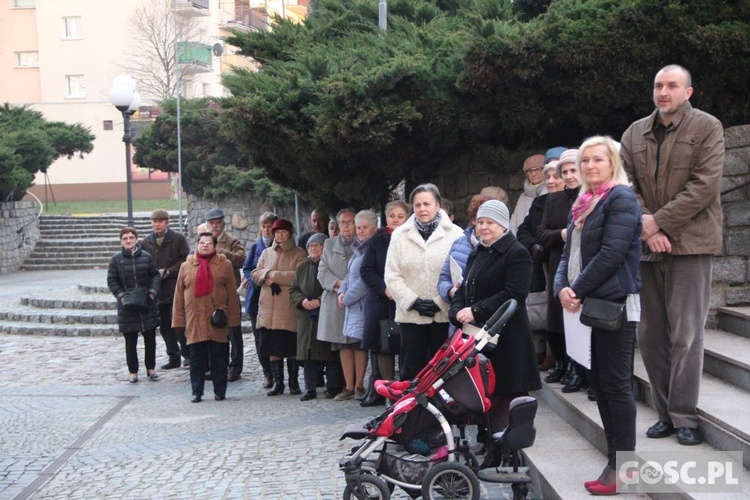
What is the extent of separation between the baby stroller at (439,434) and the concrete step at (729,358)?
1.53 metres

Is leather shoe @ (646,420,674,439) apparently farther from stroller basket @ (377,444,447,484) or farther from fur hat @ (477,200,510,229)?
fur hat @ (477,200,510,229)

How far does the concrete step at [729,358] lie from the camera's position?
6238mm

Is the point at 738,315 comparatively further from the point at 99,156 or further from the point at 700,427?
the point at 99,156

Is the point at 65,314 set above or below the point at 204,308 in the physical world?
below

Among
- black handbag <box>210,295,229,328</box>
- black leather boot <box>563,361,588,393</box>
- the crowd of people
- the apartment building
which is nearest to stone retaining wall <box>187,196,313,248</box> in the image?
the crowd of people

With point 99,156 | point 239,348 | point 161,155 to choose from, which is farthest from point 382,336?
point 99,156

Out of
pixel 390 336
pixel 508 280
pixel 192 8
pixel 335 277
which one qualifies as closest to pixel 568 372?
pixel 508 280

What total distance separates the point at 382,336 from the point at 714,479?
13.4 ft

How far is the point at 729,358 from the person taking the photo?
6430 mm

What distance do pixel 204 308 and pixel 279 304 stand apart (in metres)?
0.78

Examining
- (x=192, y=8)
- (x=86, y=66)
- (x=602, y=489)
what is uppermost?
(x=192, y=8)

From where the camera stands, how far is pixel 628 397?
511 centimetres

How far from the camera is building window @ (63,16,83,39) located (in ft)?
164

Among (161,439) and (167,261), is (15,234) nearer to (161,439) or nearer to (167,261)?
(167,261)
